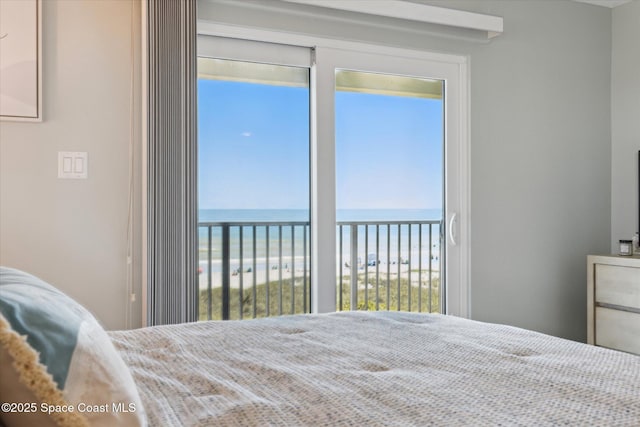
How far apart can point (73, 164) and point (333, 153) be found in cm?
136

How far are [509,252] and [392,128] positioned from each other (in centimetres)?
117

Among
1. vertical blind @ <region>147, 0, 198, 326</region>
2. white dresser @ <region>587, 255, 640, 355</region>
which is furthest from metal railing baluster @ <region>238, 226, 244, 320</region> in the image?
white dresser @ <region>587, 255, 640, 355</region>

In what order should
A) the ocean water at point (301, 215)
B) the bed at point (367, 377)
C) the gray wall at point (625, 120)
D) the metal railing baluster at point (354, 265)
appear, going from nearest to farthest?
the bed at point (367, 377), the ocean water at point (301, 215), the metal railing baluster at point (354, 265), the gray wall at point (625, 120)

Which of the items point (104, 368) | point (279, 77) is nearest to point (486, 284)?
point (279, 77)

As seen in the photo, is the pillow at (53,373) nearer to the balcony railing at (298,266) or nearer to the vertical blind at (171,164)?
the vertical blind at (171,164)

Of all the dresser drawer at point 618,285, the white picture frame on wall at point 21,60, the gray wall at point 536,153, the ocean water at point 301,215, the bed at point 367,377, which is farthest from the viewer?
the gray wall at point 536,153

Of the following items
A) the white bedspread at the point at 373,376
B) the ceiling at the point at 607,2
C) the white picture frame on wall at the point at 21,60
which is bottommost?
the white bedspread at the point at 373,376

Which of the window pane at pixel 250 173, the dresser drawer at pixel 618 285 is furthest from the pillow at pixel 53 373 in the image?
the dresser drawer at pixel 618 285

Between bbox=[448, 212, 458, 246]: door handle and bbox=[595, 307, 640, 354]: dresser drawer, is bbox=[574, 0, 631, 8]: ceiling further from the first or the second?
bbox=[595, 307, 640, 354]: dresser drawer

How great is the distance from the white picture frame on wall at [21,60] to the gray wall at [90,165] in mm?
52

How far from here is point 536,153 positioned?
12.5ft

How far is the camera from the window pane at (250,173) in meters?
3.11

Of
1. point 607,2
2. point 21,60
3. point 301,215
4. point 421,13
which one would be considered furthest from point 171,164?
point 607,2

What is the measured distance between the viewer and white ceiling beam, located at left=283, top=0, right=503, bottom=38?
10.1 feet
